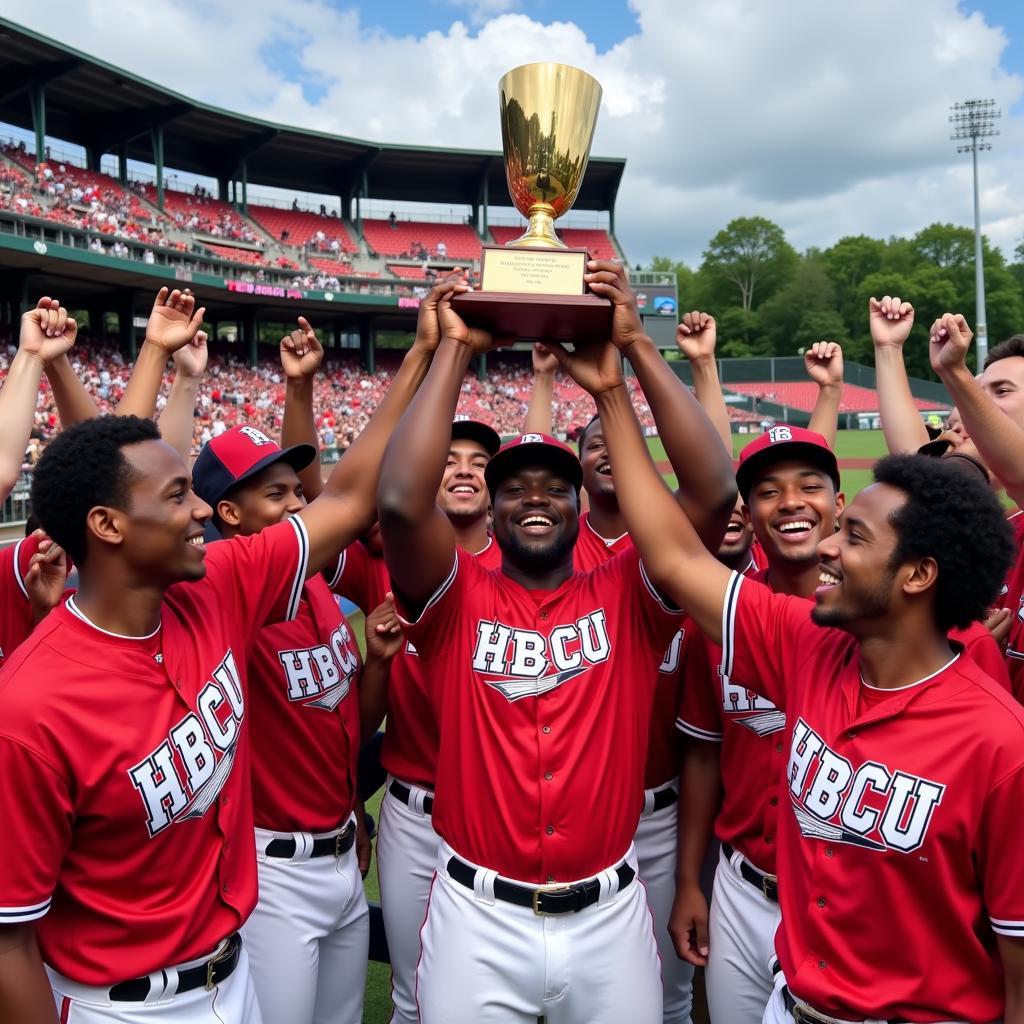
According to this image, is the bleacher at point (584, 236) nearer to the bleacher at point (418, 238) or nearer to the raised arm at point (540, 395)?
the bleacher at point (418, 238)

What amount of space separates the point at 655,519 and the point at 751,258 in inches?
2831

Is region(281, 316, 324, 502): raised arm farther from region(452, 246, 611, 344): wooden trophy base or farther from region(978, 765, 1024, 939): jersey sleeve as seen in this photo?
region(978, 765, 1024, 939): jersey sleeve

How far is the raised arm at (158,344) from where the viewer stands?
9.60 ft

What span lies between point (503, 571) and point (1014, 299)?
66902 mm

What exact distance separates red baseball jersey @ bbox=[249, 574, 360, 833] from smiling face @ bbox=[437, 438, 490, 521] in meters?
0.86

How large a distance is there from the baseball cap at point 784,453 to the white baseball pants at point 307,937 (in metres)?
1.81

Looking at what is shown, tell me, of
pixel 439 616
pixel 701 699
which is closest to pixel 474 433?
pixel 439 616

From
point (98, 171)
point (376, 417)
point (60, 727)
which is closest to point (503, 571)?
point (376, 417)

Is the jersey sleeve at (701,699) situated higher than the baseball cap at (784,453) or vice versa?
the baseball cap at (784,453)

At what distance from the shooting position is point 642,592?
238 cm

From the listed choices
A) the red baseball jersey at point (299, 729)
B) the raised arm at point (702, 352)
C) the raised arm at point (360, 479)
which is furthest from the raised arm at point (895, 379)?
the red baseball jersey at point (299, 729)

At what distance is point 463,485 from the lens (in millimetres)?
3520

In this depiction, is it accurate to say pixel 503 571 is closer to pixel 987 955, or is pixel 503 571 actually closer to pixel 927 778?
pixel 927 778

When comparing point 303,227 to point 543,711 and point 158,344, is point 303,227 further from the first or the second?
point 543,711
